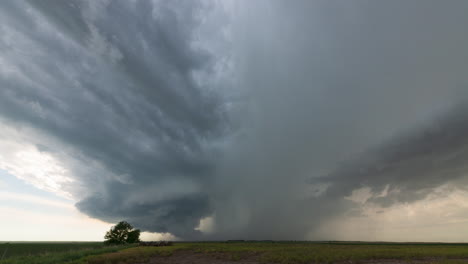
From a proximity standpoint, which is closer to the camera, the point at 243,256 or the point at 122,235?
the point at 243,256

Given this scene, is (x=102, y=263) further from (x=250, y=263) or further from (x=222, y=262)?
(x=250, y=263)

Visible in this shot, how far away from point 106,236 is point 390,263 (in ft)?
367

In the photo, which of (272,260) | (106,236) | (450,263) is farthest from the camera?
(106,236)

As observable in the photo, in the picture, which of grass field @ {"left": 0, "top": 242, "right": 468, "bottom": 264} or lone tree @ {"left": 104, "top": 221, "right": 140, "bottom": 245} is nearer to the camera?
grass field @ {"left": 0, "top": 242, "right": 468, "bottom": 264}

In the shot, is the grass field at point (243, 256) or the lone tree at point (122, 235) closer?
the grass field at point (243, 256)

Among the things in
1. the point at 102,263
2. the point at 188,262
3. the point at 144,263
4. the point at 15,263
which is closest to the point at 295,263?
the point at 188,262

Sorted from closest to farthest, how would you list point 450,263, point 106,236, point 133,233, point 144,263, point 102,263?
point 450,263 → point 102,263 → point 144,263 → point 106,236 → point 133,233

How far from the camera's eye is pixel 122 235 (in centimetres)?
10962

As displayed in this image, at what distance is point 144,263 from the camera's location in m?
39.1

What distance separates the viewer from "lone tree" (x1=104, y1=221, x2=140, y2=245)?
106 meters

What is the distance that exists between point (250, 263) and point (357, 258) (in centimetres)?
1938

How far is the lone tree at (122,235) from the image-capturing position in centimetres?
10612

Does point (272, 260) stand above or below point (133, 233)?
below

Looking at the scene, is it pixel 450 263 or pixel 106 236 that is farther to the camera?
pixel 106 236
